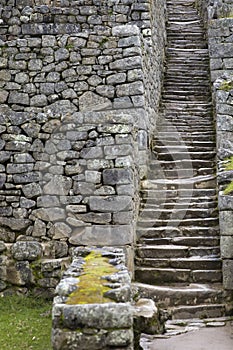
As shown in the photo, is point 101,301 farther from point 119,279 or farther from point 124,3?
point 124,3

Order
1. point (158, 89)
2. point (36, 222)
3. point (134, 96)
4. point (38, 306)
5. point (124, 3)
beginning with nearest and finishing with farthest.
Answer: point (38, 306)
point (36, 222)
point (134, 96)
point (124, 3)
point (158, 89)

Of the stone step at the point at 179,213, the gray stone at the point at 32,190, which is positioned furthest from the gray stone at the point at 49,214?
the stone step at the point at 179,213

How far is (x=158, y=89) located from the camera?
1223 centimetres

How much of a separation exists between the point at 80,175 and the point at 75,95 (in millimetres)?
2337

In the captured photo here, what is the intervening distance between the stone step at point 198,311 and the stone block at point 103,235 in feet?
3.97

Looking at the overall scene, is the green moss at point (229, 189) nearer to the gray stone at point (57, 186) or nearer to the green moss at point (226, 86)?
the gray stone at point (57, 186)

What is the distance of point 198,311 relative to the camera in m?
6.83

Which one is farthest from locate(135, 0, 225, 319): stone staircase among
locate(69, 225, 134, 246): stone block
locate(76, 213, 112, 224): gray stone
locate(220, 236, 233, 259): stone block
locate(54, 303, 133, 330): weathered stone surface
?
locate(54, 303, 133, 330): weathered stone surface

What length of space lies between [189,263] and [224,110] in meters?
3.81

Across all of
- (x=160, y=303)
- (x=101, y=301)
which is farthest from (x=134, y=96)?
(x=101, y=301)

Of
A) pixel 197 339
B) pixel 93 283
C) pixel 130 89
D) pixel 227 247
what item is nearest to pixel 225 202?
pixel 227 247

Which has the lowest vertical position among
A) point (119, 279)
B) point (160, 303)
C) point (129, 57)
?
point (160, 303)

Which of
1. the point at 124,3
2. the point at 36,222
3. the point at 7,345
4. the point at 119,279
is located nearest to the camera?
the point at 119,279

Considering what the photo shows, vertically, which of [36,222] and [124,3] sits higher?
[124,3]
